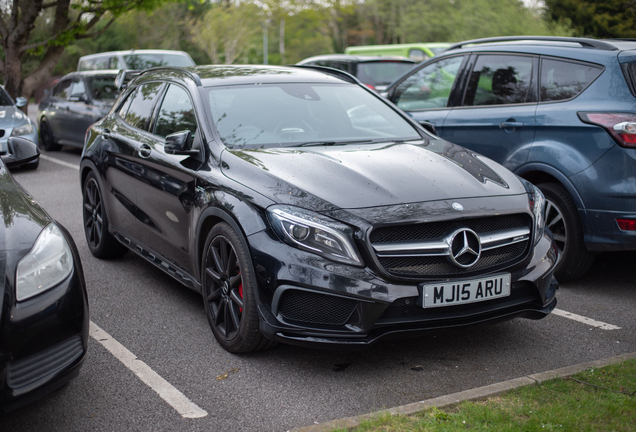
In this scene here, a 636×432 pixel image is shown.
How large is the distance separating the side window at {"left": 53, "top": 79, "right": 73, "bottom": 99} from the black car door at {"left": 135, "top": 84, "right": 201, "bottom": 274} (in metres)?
9.47

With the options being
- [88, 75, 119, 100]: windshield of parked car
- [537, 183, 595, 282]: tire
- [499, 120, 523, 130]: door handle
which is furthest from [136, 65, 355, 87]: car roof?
[88, 75, 119, 100]: windshield of parked car

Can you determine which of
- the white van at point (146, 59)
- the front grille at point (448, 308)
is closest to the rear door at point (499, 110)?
the front grille at point (448, 308)

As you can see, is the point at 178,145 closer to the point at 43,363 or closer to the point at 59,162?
the point at 43,363

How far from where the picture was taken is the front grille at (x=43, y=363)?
104 inches

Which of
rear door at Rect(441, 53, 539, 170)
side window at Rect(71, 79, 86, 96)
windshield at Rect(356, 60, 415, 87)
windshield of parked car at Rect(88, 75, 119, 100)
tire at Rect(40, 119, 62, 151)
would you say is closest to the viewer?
rear door at Rect(441, 53, 539, 170)

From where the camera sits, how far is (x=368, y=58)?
13.7 meters

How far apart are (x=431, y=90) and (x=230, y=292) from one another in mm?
3724

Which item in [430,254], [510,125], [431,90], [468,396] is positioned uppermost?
[431,90]

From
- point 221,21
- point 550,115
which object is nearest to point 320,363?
point 550,115

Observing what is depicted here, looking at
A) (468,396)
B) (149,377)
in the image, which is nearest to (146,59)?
(149,377)

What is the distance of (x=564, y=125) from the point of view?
5035 mm

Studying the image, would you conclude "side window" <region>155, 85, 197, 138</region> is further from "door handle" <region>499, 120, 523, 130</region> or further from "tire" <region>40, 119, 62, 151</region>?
"tire" <region>40, 119, 62, 151</region>

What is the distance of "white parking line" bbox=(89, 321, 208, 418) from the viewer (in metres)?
3.25

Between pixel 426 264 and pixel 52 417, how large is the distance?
1922 mm
